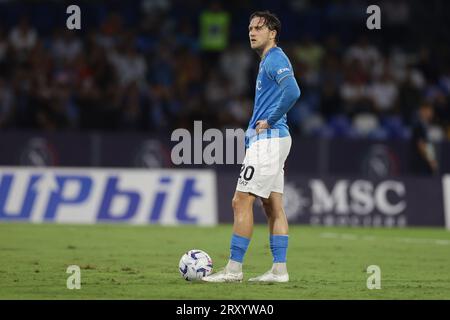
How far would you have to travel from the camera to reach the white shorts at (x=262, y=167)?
11.2 meters

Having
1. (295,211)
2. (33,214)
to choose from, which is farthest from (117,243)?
(295,211)

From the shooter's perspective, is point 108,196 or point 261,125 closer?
point 261,125

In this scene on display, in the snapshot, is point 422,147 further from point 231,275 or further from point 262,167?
point 231,275

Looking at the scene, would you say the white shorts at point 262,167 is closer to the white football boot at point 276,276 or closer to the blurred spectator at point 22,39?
the white football boot at point 276,276

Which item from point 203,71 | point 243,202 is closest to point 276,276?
point 243,202

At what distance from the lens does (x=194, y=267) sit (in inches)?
444

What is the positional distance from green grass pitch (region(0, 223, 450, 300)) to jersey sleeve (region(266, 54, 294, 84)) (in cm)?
218

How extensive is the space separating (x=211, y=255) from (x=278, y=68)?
4.36 metres

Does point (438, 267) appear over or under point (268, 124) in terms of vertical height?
under

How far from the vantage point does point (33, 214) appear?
1998 cm

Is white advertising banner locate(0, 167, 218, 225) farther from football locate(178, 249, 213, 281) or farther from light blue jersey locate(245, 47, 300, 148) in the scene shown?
light blue jersey locate(245, 47, 300, 148)

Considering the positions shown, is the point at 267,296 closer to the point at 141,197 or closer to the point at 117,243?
the point at 117,243
